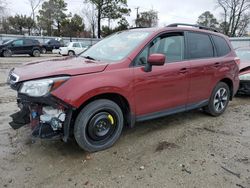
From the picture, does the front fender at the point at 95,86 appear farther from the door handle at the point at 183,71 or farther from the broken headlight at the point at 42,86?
the door handle at the point at 183,71

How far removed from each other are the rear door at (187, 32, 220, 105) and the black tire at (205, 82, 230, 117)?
219mm

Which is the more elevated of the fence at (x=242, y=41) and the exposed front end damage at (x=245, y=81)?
the fence at (x=242, y=41)

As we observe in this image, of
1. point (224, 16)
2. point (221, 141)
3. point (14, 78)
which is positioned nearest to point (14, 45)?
point (14, 78)

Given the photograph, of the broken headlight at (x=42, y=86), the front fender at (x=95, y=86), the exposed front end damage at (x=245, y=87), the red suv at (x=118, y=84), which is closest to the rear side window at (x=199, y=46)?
the red suv at (x=118, y=84)

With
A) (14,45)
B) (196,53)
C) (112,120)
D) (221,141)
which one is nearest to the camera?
(112,120)

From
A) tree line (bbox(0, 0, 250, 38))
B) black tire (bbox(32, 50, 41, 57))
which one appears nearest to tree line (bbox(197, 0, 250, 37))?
tree line (bbox(0, 0, 250, 38))

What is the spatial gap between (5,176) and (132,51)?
91.2 inches

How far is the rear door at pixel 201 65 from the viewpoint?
415cm

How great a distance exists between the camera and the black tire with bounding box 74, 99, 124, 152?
119 inches

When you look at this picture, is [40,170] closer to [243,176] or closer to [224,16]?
[243,176]

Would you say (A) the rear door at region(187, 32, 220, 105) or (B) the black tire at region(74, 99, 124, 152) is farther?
(A) the rear door at region(187, 32, 220, 105)

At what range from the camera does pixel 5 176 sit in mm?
2711

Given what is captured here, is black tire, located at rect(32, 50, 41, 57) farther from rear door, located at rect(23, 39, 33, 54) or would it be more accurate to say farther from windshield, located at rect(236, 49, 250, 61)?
windshield, located at rect(236, 49, 250, 61)

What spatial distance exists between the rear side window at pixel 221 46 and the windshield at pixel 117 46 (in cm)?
185
